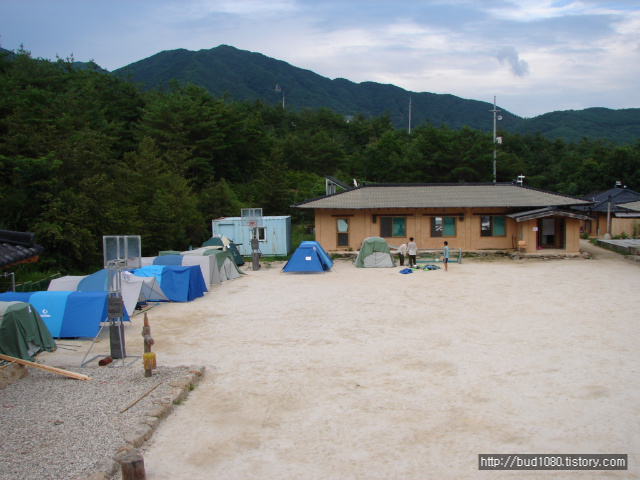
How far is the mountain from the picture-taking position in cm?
12331

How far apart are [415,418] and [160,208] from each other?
1969cm

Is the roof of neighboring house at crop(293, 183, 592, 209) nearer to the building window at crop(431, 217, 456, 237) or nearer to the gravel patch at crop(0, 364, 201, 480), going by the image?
the building window at crop(431, 217, 456, 237)

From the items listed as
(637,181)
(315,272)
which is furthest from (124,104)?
(637,181)

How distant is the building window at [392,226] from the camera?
88.5 feet

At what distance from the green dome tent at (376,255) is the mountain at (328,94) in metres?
103

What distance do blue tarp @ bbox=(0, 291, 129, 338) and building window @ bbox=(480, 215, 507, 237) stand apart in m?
20.5

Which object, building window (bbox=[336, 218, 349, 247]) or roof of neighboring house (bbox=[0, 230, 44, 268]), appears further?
building window (bbox=[336, 218, 349, 247])

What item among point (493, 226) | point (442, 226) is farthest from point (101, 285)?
point (493, 226)

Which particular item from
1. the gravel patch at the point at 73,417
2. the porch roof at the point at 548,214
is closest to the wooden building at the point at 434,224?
the porch roof at the point at 548,214

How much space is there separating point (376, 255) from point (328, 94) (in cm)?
17327

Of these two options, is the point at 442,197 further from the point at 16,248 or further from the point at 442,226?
the point at 16,248

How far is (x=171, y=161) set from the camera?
3275 cm

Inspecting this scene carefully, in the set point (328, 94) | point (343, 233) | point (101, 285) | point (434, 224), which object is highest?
point (328, 94)

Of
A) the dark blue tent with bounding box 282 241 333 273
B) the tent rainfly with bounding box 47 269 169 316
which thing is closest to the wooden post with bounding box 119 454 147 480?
the tent rainfly with bounding box 47 269 169 316
